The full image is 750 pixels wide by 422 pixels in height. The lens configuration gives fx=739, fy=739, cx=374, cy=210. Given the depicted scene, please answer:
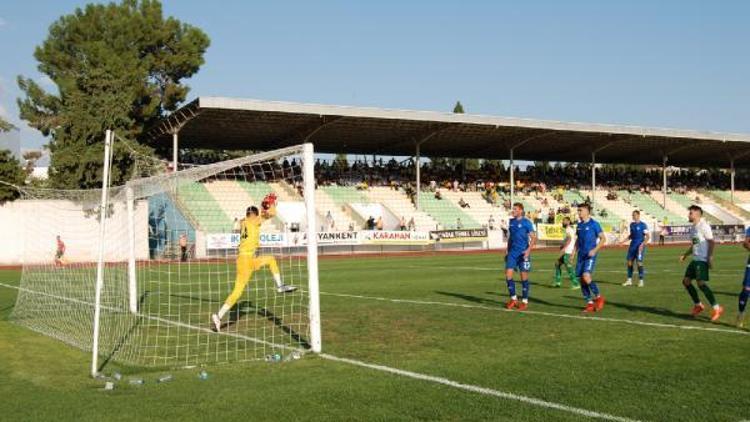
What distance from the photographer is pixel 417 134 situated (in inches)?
1908

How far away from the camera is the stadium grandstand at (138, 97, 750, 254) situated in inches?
1651

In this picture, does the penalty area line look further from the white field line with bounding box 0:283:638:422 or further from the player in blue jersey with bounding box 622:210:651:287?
the player in blue jersey with bounding box 622:210:651:287

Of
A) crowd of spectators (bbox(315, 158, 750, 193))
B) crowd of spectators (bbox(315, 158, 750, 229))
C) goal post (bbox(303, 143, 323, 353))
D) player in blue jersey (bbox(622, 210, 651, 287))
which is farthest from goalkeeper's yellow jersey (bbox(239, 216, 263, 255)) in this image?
crowd of spectators (bbox(315, 158, 750, 193))

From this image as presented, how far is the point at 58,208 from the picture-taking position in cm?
2955

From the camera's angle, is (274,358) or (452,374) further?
(274,358)

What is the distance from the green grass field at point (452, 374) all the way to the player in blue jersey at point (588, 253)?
A: 0.33 m

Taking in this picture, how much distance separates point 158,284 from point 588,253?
1345 cm

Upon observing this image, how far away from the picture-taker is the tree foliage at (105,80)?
40.8m

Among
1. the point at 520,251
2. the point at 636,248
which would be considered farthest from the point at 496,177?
the point at 520,251

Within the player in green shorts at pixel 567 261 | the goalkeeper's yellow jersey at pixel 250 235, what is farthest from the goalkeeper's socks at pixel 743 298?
the goalkeeper's yellow jersey at pixel 250 235

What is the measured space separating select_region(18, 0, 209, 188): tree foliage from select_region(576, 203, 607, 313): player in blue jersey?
30.5 meters

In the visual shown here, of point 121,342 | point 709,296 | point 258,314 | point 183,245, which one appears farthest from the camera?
point 183,245

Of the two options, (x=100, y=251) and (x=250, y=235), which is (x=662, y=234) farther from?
(x=100, y=251)

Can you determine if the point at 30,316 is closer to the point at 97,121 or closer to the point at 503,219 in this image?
the point at 97,121
